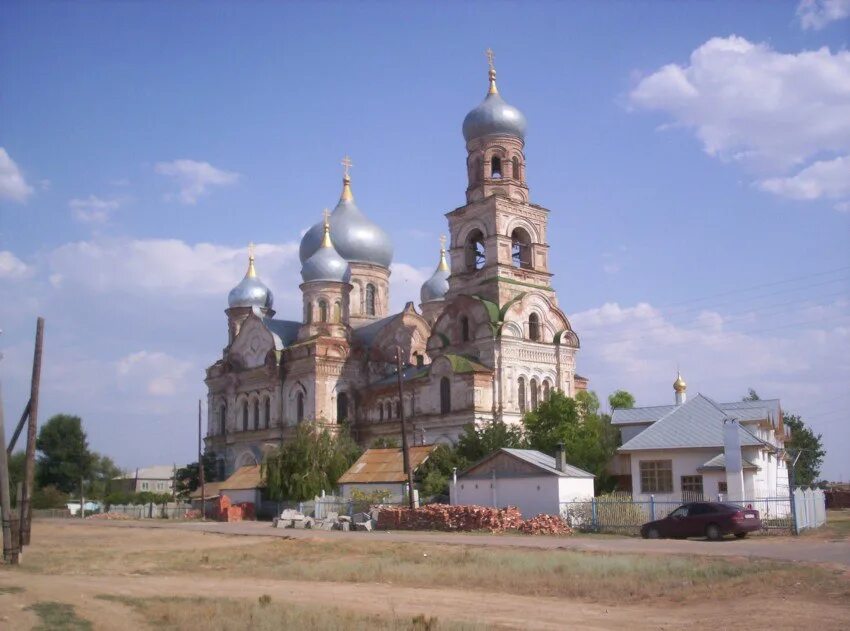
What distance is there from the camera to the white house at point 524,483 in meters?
31.6

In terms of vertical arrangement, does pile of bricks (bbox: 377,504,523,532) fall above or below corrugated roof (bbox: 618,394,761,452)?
below

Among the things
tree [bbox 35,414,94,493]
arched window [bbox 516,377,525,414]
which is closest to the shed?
arched window [bbox 516,377,525,414]

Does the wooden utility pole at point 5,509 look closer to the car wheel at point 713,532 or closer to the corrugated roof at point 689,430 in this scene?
the car wheel at point 713,532

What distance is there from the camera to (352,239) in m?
62.4

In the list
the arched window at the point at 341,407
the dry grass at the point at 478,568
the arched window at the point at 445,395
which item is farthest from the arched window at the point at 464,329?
the dry grass at the point at 478,568

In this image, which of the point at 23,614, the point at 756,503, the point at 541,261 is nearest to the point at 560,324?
the point at 541,261

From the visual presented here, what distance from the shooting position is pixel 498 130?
49.9m

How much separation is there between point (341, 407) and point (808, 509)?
31.5 meters

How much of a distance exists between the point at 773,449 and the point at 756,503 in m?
4.60

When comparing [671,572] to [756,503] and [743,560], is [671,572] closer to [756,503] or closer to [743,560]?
[743,560]

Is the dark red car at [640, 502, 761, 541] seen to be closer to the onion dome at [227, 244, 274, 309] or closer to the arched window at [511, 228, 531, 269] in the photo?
the arched window at [511, 228, 531, 269]

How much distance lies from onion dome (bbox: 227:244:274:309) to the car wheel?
1762 inches

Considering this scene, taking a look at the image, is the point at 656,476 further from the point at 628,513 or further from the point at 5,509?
the point at 5,509

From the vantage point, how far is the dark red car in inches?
975
